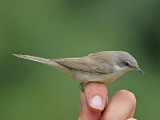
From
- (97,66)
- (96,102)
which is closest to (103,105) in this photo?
(96,102)

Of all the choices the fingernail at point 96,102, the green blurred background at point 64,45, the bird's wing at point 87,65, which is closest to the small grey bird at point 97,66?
the bird's wing at point 87,65

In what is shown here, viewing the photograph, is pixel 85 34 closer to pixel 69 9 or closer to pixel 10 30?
pixel 69 9

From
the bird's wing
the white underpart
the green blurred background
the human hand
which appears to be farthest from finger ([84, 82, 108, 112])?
the green blurred background

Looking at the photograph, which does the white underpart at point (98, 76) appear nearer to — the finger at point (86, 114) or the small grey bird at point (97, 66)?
the small grey bird at point (97, 66)

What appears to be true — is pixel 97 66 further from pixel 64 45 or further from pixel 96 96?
pixel 64 45

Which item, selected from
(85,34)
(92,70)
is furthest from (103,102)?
(85,34)

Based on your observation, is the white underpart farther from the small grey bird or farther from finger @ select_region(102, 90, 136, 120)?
finger @ select_region(102, 90, 136, 120)
